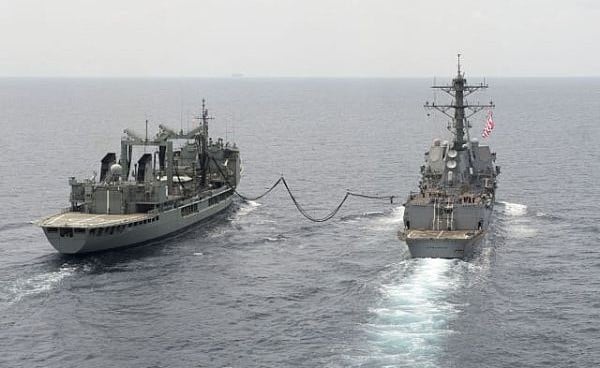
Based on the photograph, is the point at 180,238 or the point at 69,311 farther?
the point at 180,238

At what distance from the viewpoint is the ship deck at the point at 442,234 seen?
7638 cm

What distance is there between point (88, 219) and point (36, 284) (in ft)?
51.4

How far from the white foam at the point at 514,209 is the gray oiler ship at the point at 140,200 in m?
37.6

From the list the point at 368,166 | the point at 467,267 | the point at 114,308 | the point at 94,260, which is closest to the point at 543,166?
the point at 368,166

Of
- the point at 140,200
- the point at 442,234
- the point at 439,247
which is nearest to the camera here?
the point at 439,247

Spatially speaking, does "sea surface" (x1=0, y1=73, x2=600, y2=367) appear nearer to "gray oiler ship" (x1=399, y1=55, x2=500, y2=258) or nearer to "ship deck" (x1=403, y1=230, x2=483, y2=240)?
"gray oiler ship" (x1=399, y1=55, x2=500, y2=258)

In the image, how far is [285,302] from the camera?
215 ft

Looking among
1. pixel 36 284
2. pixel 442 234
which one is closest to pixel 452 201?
pixel 442 234

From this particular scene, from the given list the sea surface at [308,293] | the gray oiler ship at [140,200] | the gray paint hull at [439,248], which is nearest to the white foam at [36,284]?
the sea surface at [308,293]

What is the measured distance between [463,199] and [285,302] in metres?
27.5

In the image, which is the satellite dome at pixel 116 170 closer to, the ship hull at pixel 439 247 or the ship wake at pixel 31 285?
the ship wake at pixel 31 285

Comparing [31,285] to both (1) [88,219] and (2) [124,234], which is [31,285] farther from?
(1) [88,219]

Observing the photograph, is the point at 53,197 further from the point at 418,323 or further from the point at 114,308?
the point at 418,323

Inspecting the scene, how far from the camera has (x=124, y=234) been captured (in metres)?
85.1
